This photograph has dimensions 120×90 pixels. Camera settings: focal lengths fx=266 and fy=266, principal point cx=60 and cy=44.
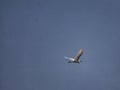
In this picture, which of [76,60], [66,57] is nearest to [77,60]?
[76,60]

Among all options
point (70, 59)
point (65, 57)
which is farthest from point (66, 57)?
point (70, 59)

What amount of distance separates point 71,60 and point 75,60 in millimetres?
205

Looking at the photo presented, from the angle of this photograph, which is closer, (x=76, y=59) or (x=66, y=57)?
(x=76, y=59)

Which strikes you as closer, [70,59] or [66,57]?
[70,59]

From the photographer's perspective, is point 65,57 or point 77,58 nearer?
point 77,58

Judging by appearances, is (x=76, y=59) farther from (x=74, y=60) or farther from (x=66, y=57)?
(x=66, y=57)

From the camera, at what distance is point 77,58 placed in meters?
9.76

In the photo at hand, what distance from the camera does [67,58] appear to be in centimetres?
1037

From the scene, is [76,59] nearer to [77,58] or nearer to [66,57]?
[77,58]

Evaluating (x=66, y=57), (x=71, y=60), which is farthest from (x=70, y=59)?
(x=66, y=57)

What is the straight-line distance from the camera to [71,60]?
9.98 m

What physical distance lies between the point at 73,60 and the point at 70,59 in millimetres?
178

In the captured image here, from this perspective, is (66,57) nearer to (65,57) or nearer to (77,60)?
(65,57)

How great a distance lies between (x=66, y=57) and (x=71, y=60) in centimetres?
83
